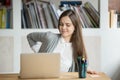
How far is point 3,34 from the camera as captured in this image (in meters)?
3.46

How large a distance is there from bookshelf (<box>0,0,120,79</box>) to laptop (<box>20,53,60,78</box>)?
1449 mm

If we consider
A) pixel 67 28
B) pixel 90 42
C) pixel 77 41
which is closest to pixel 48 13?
pixel 90 42

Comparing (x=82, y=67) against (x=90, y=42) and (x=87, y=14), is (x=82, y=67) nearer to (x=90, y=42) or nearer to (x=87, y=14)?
(x=90, y=42)

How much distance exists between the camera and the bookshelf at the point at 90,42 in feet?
11.4

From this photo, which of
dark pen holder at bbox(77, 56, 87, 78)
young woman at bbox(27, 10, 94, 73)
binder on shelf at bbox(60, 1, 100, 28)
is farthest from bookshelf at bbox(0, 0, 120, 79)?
dark pen holder at bbox(77, 56, 87, 78)

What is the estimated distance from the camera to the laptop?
2.05m

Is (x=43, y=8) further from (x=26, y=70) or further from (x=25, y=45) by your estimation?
(x=26, y=70)

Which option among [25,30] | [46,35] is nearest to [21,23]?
[25,30]

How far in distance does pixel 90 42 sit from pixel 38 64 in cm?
164

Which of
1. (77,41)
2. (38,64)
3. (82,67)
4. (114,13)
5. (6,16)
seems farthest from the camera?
(114,13)

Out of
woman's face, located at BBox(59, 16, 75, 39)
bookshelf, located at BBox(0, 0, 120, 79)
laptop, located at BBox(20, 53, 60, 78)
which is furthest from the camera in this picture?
bookshelf, located at BBox(0, 0, 120, 79)

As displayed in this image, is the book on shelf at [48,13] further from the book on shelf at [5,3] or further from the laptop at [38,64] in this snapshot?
the laptop at [38,64]

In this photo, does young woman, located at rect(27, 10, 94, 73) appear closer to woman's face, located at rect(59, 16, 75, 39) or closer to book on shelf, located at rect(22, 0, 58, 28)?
woman's face, located at rect(59, 16, 75, 39)

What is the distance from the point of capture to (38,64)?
2.06m
